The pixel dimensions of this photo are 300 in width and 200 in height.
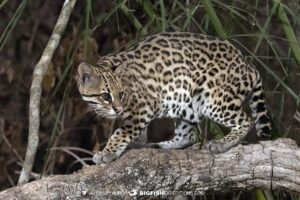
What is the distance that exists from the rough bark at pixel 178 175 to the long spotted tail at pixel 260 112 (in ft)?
1.52

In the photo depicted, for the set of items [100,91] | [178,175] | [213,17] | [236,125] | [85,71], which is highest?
[213,17]

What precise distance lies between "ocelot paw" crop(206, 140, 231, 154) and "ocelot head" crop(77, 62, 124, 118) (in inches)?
24.6

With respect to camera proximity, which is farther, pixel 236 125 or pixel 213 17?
pixel 236 125

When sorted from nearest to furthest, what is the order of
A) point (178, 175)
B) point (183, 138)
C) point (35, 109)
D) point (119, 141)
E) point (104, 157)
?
1. point (35, 109)
2. point (178, 175)
3. point (104, 157)
4. point (119, 141)
5. point (183, 138)

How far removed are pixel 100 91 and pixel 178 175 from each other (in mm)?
806

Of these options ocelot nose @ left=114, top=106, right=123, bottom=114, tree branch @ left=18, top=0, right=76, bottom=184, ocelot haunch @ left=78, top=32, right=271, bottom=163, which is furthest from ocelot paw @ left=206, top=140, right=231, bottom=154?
tree branch @ left=18, top=0, right=76, bottom=184

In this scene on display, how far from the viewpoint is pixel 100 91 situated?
5.80m

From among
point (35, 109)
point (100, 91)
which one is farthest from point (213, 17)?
point (35, 109)

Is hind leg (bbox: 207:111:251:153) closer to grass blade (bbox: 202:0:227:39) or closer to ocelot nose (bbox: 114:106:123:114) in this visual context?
grass blade (bbox: 202:0:227:39)

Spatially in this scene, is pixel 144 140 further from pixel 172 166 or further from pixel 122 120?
pixel 172 166

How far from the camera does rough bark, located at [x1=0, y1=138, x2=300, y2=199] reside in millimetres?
5148

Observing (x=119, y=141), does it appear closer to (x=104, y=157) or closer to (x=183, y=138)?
(x=104, y=157)

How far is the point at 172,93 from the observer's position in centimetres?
619

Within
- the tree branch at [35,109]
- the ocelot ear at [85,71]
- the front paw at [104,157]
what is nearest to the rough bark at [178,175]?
the tree branch at [35,109]
